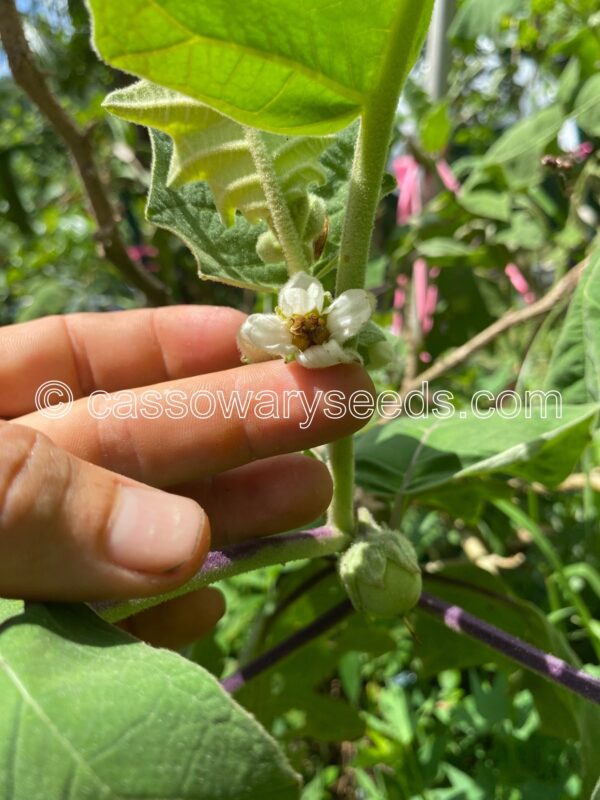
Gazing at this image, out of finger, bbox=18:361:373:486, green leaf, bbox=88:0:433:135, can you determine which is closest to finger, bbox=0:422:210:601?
finger, bbox=18:361:373:486

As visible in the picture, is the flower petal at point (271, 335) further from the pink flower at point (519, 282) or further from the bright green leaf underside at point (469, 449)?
the pink flower at point (519, 282)

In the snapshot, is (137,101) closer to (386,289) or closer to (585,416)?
(585,416)

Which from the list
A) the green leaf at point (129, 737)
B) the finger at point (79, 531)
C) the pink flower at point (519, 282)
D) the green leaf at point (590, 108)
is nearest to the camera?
the green leaf at point (129, 737)

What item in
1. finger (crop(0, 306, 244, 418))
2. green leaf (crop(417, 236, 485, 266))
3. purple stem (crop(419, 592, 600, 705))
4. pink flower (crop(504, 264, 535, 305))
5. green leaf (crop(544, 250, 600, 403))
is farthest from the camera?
pink flower (crop(504, 264, 535, 305))

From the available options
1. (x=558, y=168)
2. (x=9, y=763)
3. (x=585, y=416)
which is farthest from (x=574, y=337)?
(x=9, y=763)

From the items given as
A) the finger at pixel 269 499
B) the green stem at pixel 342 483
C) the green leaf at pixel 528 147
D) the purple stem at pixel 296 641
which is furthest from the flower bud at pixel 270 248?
the green leaf at pixel 528 147

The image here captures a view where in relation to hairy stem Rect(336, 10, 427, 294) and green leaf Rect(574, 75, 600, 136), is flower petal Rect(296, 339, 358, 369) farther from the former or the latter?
green leaf Rect(574, 75, 600, 136)
